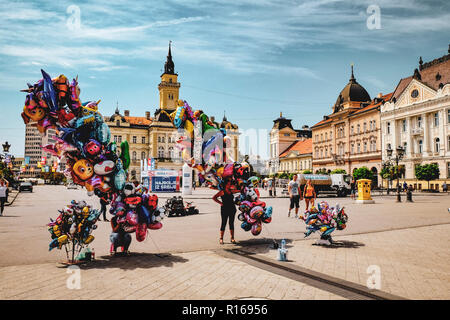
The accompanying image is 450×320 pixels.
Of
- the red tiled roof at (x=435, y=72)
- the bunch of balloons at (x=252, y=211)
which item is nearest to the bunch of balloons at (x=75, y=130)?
the bunch of balloons at (x=252, y=211)

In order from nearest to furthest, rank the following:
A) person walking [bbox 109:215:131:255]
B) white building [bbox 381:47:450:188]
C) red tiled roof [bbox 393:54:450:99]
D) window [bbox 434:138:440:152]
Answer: person walking [bbox 109:215:131:255]
white building [bbox 381:47:450:188]
window [bbox 434:138:440:152]
red tiled roof [bbox 393:54:450:99]

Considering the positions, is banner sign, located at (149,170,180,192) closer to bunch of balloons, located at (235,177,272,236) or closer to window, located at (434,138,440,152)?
window, located at (434,138,440,152)

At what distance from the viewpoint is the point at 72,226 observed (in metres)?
6.86

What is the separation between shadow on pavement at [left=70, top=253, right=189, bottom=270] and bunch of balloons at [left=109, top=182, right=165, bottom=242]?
1.52 ft

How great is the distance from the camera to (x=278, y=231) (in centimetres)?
1151

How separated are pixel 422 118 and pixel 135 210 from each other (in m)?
53.8

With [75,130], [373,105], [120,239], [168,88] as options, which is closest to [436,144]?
[373,105]

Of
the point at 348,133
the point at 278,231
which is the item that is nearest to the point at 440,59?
the point at 348,133

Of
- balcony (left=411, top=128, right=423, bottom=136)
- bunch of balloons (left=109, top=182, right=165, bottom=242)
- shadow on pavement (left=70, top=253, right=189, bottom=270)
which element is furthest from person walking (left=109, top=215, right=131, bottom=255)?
balcony (left=411, top=128, right=423, bottom=136)

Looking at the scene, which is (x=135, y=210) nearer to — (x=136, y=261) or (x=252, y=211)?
(x=136, y=261)

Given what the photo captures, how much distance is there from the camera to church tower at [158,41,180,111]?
9344 cm

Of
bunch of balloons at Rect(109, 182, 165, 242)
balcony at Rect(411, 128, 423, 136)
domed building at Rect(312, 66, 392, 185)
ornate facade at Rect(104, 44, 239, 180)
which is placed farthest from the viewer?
ornate facade at Rect(104, 44, 239, 180)

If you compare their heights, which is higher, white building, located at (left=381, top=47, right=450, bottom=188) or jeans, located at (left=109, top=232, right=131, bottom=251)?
white building, located at (left=381, top=47, right=450, bottom=188)

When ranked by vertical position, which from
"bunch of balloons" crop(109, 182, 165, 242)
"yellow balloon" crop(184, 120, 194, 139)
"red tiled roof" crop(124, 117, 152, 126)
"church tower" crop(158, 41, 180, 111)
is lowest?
"bunch of balloons" crop(109, 182, 165, 242)
